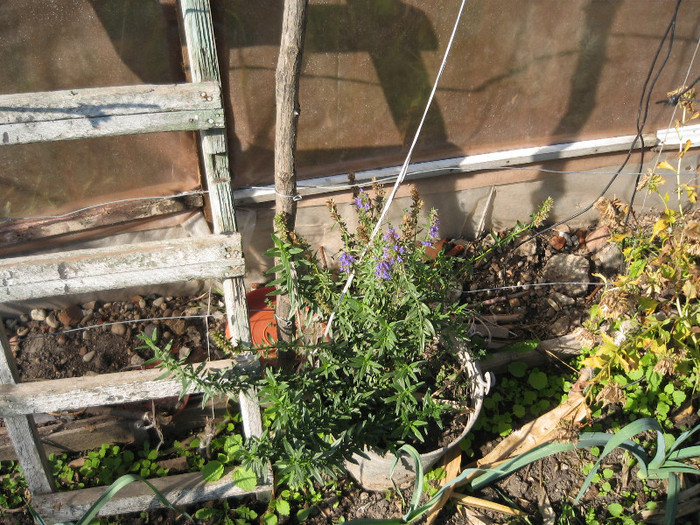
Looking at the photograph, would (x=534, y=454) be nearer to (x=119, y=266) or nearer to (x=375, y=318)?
(x=375, y=318)

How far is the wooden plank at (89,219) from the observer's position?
9.20 feet

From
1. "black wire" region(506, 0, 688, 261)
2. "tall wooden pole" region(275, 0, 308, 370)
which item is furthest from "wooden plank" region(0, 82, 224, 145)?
"black wire" region(506, 0, 688, 261)

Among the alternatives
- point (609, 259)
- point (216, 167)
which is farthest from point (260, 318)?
point (609, 259)

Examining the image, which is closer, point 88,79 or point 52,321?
point 88,79

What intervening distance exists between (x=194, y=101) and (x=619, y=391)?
1.94 m

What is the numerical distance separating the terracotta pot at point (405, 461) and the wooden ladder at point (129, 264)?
450mm

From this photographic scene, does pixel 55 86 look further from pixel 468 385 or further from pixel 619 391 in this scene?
pixel 619 391

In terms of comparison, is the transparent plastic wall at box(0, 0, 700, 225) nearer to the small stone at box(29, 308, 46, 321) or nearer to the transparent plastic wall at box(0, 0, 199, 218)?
the transparent plastic wall at box(0, 0, 199, 218)

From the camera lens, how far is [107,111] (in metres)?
1.86

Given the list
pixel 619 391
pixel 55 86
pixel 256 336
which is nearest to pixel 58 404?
pixel 256 336

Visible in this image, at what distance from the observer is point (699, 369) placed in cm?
275

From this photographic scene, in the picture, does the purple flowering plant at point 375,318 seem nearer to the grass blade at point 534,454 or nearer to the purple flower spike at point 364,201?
the purple flower spike at point 364,201

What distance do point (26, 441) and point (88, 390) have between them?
434mm

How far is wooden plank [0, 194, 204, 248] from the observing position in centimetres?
280
